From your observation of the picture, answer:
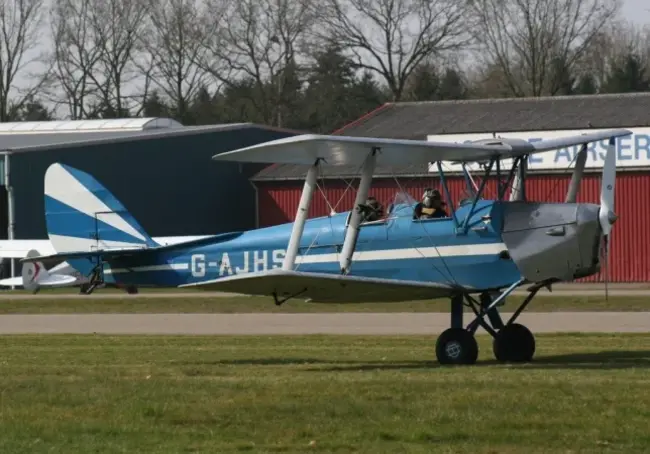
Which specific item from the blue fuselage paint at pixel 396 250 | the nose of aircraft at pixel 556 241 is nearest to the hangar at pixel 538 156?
the blue fuselage paint at pixel 396 250

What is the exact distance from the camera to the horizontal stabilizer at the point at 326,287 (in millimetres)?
14859

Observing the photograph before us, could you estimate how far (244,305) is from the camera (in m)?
32.2

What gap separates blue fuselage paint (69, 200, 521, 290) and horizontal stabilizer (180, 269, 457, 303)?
28cm

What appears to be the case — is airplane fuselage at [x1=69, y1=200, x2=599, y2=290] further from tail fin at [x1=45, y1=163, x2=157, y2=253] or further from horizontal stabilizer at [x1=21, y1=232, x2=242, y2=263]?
tail fin at [x1=45, y1=163, x2=157, y2=253]

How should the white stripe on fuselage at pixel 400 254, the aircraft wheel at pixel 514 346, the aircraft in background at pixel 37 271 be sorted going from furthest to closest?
the aircraft in background at pixel 37 271
the aircraft wheel at pixel 514 346
the white stripe on fuselage at pixel 400 254

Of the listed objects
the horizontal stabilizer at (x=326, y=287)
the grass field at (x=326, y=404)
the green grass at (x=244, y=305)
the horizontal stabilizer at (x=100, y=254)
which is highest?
the horizontal stabilizer at (x=100, y=254)

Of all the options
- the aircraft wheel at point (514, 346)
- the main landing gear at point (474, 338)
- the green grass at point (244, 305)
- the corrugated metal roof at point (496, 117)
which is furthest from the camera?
the corrugated metal roof at point (496, 117)

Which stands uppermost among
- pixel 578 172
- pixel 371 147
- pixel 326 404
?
pixel 371 147

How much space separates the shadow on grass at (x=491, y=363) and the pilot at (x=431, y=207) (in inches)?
68.6

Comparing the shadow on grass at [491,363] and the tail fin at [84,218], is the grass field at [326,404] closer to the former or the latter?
the shadow on grass at [491,363]

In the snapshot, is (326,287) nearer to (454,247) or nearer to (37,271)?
(454,247)

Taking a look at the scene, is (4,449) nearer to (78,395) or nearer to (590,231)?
(78,395)

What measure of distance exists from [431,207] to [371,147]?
1.18 meters

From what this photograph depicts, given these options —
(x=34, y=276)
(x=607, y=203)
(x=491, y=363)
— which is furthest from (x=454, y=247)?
(x=34, y=276)
